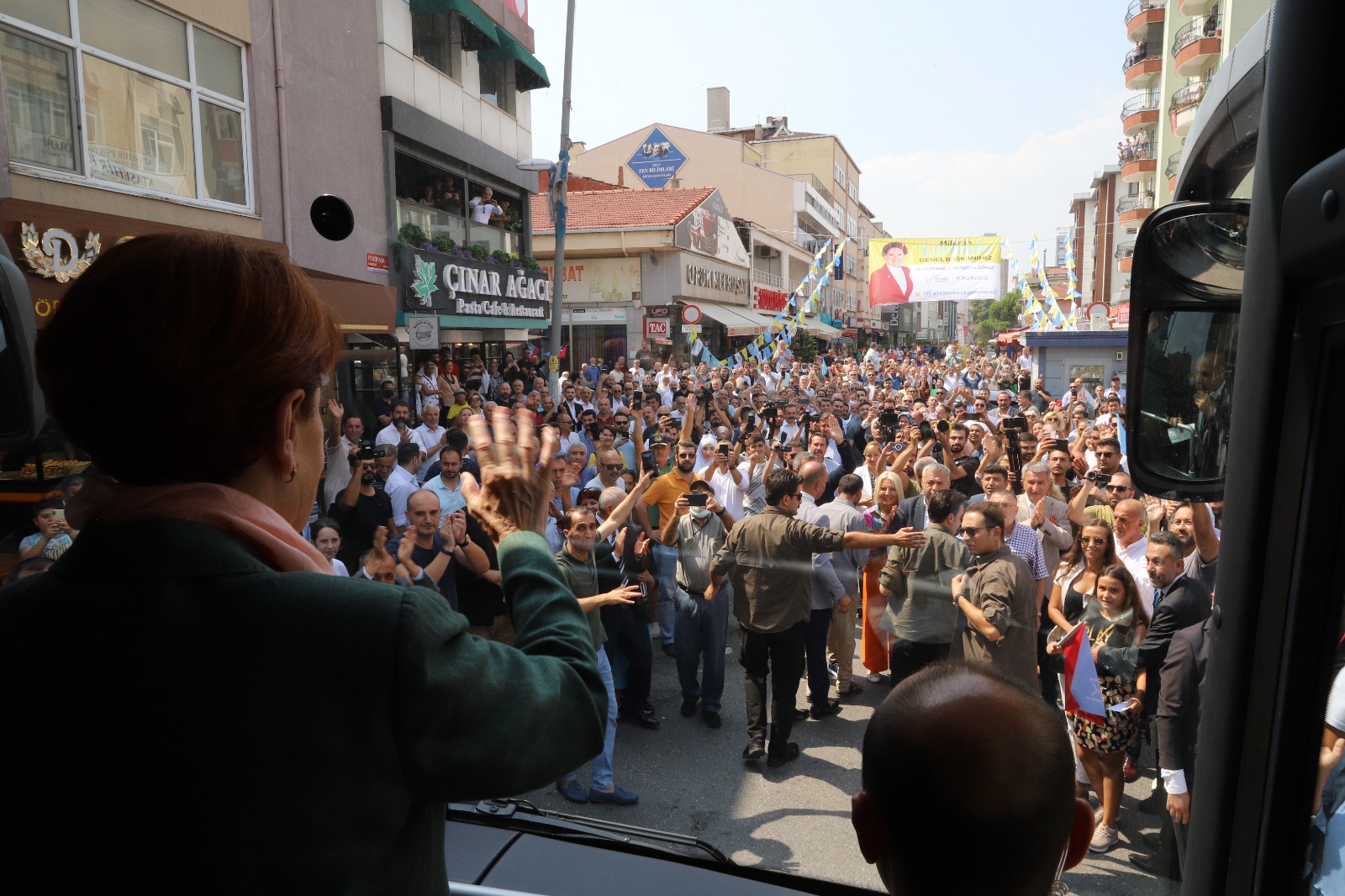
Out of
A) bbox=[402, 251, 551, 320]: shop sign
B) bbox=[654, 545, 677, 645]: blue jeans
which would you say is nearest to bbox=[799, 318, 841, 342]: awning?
bbox=[402, 251, 551, 320]: shop sign

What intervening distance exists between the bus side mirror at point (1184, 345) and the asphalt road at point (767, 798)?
156 cm

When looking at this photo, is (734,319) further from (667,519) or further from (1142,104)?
(1142,104)

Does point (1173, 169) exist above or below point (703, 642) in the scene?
above

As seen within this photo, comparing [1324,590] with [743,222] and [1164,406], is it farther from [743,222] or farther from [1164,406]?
[743,222]

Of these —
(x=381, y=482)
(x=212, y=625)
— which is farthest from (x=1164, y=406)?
(x=381, y=482)

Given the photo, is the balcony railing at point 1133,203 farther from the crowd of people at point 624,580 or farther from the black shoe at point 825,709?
the black shoe at point 825,709

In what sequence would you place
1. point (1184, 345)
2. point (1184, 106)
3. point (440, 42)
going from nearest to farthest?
1. point (1184, 345)
2. point (1184, 106)
3. point (440, 42)

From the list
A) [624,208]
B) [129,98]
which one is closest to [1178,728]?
[129,98]

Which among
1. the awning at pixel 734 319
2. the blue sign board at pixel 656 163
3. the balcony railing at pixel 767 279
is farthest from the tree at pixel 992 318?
the blue sign board at pixel 656 163

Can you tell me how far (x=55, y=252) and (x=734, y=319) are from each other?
2699 cm

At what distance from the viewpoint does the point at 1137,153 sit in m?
2.24

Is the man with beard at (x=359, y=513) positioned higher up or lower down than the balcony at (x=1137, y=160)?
lower down

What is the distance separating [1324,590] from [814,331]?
139 feet

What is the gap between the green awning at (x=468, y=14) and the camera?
22.6 ft
